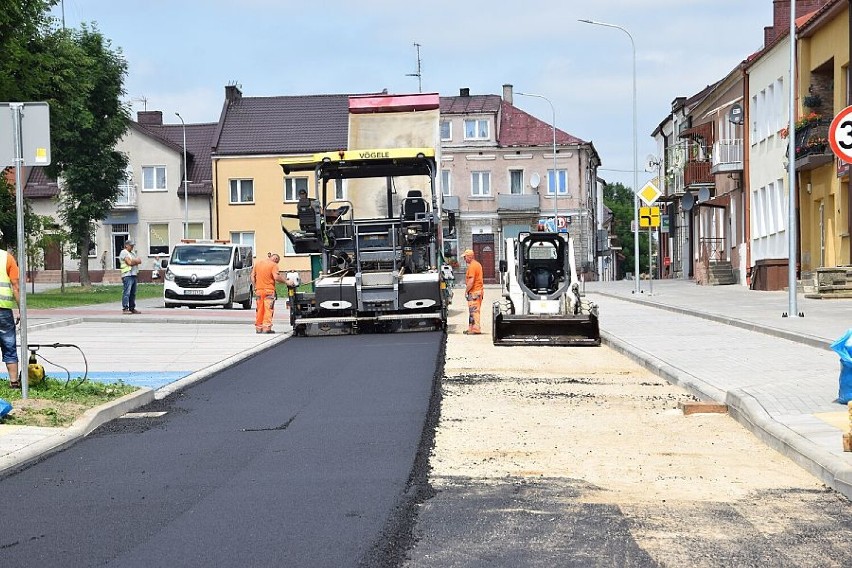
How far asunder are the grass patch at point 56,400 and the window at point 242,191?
5516 cm

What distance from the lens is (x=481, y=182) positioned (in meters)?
73.7

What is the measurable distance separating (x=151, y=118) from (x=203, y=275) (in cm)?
4366

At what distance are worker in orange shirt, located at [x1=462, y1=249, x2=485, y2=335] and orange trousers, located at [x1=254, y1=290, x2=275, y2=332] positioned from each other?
3.96 metres

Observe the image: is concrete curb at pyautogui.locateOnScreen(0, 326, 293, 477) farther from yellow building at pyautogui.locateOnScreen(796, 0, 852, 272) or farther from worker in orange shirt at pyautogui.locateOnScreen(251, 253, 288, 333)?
yellow building at pyautogui.locateOnScreen(796, 0, 852, 272)

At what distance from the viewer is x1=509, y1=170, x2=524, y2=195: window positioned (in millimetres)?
73938

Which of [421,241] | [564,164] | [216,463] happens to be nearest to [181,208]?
[564,164]

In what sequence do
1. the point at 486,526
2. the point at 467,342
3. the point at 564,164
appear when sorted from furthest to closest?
1. the point at 564,164
2. the point at 467,342
3. the point at 486,526

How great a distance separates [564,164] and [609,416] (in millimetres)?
63145

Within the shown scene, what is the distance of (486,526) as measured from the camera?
22.3 feet

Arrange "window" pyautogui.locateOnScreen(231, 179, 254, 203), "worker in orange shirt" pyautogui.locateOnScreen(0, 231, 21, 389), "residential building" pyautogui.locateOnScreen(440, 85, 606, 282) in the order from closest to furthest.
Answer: "worker in orange shirt" pyautogui.locateOnScreen(0, 231, 21, 389)
"window" pyautogui.locateOnScreen(231, 179, 254, 203)
"residential building" pyautogui.locateOnScreen(440, 85, 606, 282)

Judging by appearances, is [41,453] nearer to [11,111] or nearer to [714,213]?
[11,111]

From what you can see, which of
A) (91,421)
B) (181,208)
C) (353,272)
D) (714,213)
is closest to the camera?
(91,421)

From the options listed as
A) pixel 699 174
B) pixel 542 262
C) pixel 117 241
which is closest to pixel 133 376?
pixel 542 262

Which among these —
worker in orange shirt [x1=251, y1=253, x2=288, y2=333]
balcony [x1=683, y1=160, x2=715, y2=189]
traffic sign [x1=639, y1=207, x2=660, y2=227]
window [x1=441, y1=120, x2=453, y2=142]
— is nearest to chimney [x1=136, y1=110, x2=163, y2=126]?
window [x1=441, y1=120, x2=453, y2=142]
